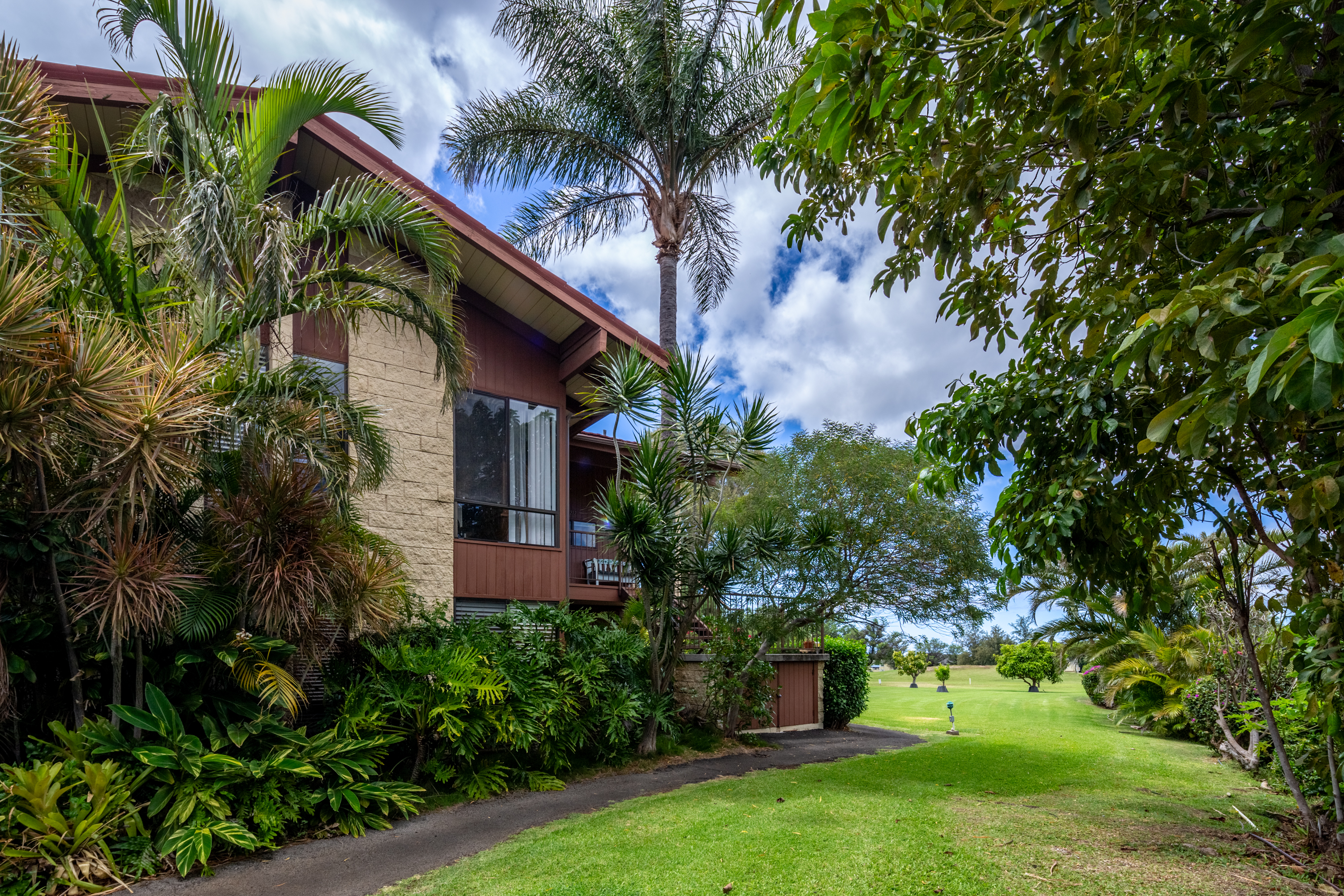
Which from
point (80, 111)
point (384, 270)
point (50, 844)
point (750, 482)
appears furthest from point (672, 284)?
point (50, 844)

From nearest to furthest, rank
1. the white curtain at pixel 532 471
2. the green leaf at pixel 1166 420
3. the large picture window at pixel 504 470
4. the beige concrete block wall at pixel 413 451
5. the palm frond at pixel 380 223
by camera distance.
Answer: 1. the green leaf at pixel 1166 420
2. the palm frond at pixel 380 223
3. the beige concrete block wall at pixel 413 451
4. the large picture window at pixel 504 470
5. the white curtain at pixel 532 471

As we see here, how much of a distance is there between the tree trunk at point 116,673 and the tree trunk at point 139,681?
122 mm

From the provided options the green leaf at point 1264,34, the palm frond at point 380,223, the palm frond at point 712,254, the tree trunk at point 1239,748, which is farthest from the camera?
the palm frond at point 712,254

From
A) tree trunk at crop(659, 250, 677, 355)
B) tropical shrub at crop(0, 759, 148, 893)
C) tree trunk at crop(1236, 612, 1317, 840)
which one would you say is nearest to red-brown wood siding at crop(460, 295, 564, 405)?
tree trunk at crop(659, 250, 677, 355)

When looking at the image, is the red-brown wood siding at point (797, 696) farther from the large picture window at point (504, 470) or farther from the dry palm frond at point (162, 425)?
the dry palm frond at point (162, 425)

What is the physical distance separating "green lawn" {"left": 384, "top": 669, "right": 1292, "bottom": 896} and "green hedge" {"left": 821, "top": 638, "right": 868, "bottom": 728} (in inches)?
204

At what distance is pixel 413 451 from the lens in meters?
11.1

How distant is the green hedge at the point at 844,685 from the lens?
16562 mm

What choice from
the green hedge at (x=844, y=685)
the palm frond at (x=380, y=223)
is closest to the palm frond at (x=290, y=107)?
the palm frond at (x=380, y=223)

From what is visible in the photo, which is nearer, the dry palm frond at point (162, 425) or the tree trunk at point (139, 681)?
the dry palm frond at point (162, 425)

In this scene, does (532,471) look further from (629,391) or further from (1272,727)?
(1272,727)

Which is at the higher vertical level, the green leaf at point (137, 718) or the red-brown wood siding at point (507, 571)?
the red-brown wood siding at point (507, 571)

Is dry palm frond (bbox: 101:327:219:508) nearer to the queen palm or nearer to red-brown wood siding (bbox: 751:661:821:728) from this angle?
the queen palm

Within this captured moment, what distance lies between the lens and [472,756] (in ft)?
26.9
